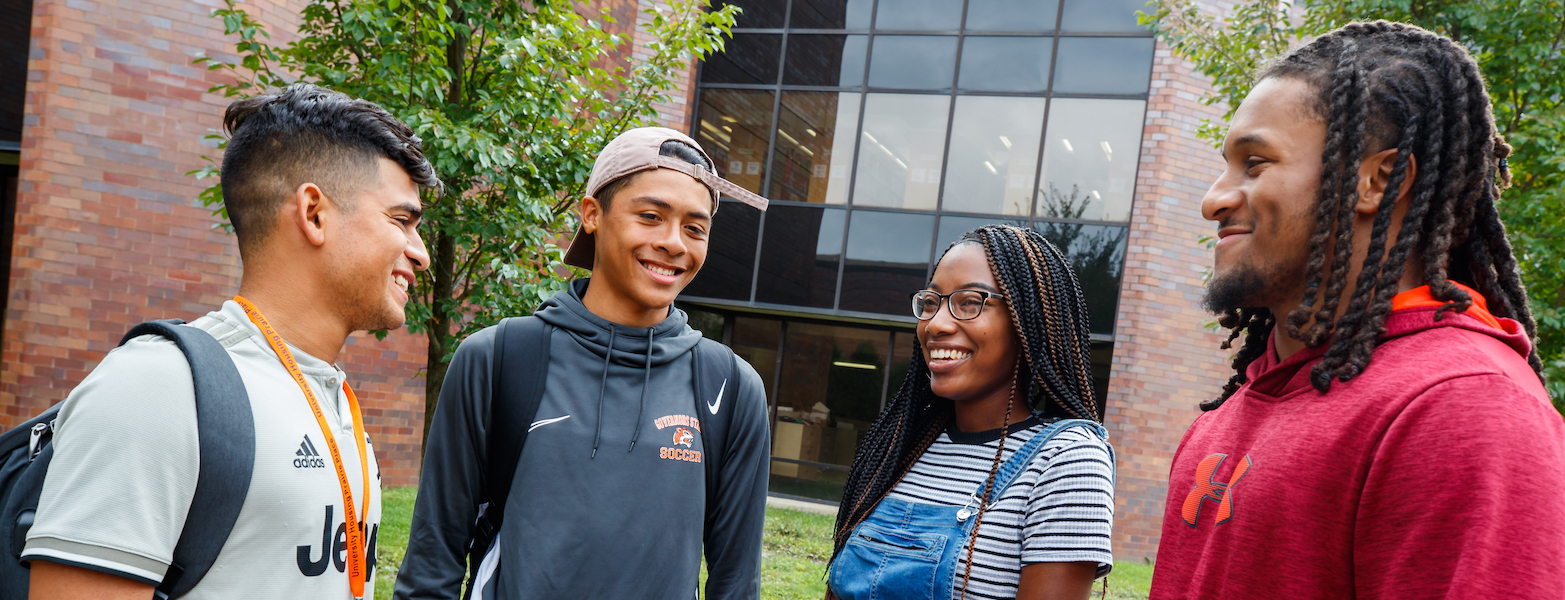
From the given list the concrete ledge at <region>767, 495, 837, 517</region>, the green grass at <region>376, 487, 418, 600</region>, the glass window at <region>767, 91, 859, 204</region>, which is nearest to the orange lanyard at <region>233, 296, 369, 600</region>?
the green grass at <region>376, 487, 418, 600</region>

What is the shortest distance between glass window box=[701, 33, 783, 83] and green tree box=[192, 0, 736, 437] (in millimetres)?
6762

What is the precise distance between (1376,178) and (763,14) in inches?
464

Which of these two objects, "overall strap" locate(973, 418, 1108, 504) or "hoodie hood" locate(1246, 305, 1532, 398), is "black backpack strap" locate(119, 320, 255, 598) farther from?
"hoodie hood" locate(1246, 305, 1532, 398)

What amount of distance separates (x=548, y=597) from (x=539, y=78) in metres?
3.94

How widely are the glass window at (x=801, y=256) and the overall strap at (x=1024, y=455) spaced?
9.88m

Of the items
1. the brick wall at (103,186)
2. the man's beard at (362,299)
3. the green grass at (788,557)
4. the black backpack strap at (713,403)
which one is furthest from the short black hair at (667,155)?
the brick wall at (103,186)

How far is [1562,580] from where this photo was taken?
110cm

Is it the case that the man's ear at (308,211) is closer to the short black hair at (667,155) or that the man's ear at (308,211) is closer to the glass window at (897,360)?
the short black hair at (667,155)

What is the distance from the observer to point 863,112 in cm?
1227

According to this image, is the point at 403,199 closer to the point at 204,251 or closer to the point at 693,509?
the point at 693,509

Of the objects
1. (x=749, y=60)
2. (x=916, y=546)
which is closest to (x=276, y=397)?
(x=916, y=546)

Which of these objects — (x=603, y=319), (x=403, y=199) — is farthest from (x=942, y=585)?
(x=403, y=199)

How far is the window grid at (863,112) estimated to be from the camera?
1141cm

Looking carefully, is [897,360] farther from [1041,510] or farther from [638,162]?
[1041,510]
